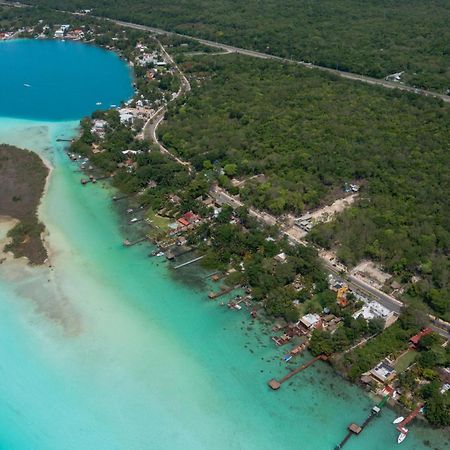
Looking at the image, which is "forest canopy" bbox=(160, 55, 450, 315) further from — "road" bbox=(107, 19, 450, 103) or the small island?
the small island

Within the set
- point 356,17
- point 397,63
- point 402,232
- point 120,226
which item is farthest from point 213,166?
point 356,17

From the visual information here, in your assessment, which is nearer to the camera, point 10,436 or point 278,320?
point 10,436

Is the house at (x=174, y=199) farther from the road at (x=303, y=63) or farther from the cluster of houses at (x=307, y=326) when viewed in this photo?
the road at (x=303, y=63)

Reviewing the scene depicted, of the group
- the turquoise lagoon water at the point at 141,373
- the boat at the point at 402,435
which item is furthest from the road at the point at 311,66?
the boat at the point at 402,435

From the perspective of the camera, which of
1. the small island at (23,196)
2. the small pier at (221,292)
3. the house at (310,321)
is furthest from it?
the small island at (23,196)

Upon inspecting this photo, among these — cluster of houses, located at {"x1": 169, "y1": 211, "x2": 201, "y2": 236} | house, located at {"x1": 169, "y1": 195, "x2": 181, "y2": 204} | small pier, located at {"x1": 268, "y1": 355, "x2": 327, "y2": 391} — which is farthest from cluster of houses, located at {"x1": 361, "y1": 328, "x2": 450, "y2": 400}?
house, located at {"x1": 169, "y1": 195, "x2": 181, "y2": 204}

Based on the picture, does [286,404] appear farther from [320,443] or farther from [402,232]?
[402,232]

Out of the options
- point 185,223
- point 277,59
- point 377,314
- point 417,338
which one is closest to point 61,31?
point 277,59
